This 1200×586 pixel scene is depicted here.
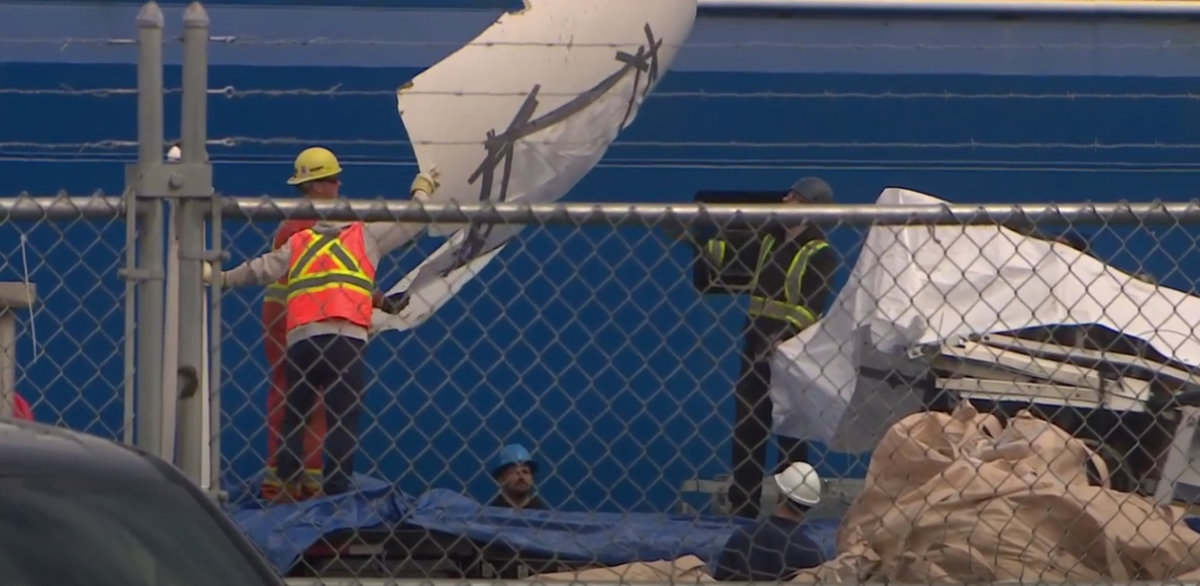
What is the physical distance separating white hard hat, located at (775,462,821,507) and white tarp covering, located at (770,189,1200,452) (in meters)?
0.13

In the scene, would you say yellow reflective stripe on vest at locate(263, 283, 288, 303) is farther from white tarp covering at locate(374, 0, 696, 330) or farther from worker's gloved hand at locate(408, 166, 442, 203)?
worker's gloved hand at locate(408, 166, 442, 203)

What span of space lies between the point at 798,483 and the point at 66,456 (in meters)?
3.00

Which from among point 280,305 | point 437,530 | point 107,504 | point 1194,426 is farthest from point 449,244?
point 107,504

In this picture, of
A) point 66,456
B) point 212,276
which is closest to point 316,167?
point 212,276

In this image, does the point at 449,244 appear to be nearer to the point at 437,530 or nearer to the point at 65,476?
the point at 437,530

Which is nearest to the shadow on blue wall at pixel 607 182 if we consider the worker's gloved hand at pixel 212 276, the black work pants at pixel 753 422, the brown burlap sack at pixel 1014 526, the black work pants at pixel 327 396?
the black work pants at pixel 753 422

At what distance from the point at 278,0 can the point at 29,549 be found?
226 inches

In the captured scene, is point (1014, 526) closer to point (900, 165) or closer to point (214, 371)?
point (214, 371)

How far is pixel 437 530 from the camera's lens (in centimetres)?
507

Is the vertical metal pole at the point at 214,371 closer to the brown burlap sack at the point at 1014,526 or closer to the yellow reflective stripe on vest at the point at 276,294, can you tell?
the brown burlap sack at the point at 1014,526

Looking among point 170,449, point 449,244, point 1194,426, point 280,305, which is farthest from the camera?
point 280,305

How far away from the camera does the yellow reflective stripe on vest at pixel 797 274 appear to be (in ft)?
21.2

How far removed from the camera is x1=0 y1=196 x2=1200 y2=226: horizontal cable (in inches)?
136

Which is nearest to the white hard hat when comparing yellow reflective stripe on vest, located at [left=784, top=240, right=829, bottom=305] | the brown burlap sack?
the brown burlap sack
